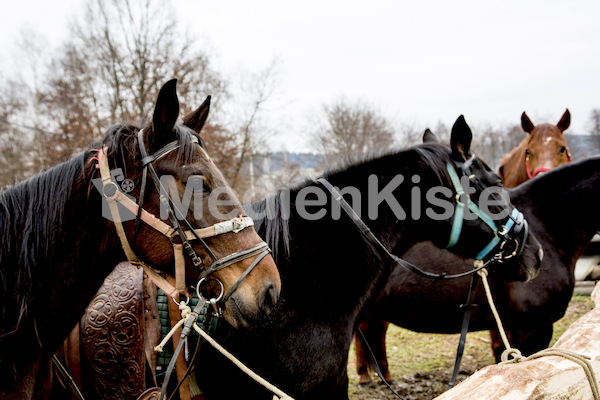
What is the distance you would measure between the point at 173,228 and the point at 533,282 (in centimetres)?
355

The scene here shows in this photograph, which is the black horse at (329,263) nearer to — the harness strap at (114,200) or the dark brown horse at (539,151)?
the harness strap at (114,200)

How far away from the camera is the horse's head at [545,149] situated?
5.58 m

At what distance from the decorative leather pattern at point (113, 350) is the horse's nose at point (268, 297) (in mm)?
852

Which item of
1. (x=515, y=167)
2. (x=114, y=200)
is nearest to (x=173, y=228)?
(x=114, y=200)

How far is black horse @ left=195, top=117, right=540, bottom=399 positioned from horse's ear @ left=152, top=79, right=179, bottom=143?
885mm

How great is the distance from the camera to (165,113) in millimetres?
1764

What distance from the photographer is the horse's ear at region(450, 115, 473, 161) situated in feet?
8.94

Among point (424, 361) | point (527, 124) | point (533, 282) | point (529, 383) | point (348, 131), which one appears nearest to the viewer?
point (529, 383)

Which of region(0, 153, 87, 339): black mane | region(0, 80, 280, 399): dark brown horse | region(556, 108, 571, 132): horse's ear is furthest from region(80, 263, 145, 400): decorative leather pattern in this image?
region(556, 108, 571, 132): horse's ear

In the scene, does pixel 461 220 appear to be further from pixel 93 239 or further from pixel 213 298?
pixel 93 239

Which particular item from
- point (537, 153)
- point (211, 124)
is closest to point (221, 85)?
point (211, 124)

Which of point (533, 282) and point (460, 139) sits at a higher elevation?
point (460, 139)

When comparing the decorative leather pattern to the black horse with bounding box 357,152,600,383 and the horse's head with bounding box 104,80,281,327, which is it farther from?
the black horse with bounding box 357,152,600,383

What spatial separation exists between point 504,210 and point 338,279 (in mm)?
1360
